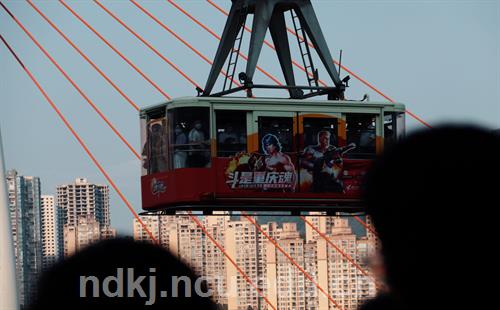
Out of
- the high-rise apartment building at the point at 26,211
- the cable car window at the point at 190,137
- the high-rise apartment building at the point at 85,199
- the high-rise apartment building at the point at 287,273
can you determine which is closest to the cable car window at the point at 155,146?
the cable car window at the point at 190,137

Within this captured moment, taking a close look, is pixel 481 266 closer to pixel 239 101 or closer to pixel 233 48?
pixel 239 101

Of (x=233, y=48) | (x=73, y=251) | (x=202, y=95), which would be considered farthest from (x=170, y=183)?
(x=73, y=251)

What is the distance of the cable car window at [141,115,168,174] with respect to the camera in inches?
985

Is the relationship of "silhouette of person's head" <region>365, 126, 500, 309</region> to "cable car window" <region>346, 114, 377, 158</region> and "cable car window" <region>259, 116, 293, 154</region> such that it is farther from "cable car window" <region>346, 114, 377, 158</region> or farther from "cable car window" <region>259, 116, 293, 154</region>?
"cable car window" <region>346, 114, 377, 158</region>

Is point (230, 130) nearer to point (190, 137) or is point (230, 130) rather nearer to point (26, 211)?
point (190, 137)

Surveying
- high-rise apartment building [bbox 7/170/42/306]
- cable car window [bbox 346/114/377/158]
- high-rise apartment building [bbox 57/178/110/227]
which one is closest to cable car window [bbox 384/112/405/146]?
cable car window [bbox 346/114/377/158]

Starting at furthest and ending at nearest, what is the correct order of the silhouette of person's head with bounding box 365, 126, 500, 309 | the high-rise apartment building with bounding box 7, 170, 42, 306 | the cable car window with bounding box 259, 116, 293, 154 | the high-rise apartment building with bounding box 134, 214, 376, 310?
the high-rise apartment building with bounding box 134, 214, 376, 310 < the high-rise apartment building with bounding box 7, 170, 42, 306 < the cable car window with bounding box 259, 116, 293, 154 < the silhouette of person's head with bounding box 365, 126, 500, 309

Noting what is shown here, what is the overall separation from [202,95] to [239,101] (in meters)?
2.67

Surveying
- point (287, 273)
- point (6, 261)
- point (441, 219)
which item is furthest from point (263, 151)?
point (287, 273)

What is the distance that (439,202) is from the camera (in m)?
2.26

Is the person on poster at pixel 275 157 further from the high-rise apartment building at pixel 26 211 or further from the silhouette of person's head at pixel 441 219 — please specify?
the high-rise apartment building at pixel 26 211

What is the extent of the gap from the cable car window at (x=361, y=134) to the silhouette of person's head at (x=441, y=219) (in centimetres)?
2217

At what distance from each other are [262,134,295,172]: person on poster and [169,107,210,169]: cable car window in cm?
98

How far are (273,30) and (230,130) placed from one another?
5.78 metres
